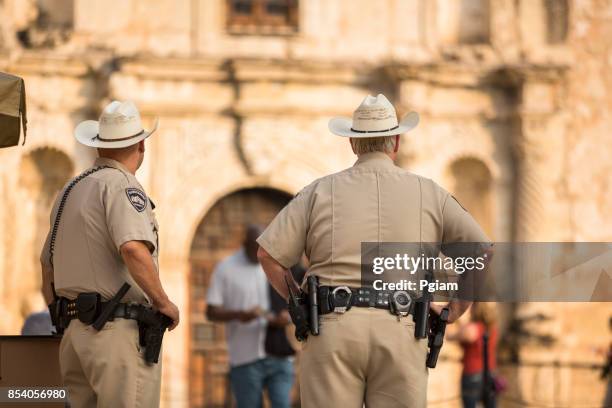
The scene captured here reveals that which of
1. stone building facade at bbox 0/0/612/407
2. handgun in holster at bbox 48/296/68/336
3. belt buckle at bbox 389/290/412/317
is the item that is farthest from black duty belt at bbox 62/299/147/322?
stone building facade at bbox 0/0/612/407

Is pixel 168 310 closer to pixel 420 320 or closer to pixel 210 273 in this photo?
pixel 420 320

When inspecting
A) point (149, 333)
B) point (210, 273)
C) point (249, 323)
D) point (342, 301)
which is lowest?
point (210, 273)

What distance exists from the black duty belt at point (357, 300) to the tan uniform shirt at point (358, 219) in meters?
0.08

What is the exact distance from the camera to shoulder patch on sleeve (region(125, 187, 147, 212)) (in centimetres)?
715

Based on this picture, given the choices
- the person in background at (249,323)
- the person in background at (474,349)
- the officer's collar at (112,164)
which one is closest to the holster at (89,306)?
the officer's collar at (112,164)

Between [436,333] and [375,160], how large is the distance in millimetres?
892

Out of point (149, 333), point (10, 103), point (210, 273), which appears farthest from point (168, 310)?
point (210, 273)

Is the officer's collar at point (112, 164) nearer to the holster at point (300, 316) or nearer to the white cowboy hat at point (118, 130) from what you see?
the white cowboy hat at point (118, 130)

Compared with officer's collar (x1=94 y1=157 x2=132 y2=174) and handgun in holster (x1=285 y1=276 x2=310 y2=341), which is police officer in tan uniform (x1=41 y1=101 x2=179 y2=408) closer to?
officer's collar (x1=94 y1=157 x2=132 y2=174)

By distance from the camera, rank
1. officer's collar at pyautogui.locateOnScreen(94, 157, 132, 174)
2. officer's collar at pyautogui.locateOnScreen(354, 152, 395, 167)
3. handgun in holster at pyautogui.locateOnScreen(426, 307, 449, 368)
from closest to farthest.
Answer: handgun in holster at pyautogui.locateOnScreen(426, 307, 449, 368) → officer's collar at pyautogui.locateOnScreen(354, 152, 395, 167) → officer's collar at pyautogui.locateOnScreen(94, 157, 132, 174)

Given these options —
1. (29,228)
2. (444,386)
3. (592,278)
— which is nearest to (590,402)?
(444,386)

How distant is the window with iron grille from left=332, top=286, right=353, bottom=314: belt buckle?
38.5 feet

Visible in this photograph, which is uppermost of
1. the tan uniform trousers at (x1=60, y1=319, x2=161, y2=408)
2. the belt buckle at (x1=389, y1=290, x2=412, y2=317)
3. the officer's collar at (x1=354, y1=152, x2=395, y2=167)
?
the officer's collar at (x1=354, y1=152, x2=395, y2=167)

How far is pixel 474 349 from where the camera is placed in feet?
42.2
